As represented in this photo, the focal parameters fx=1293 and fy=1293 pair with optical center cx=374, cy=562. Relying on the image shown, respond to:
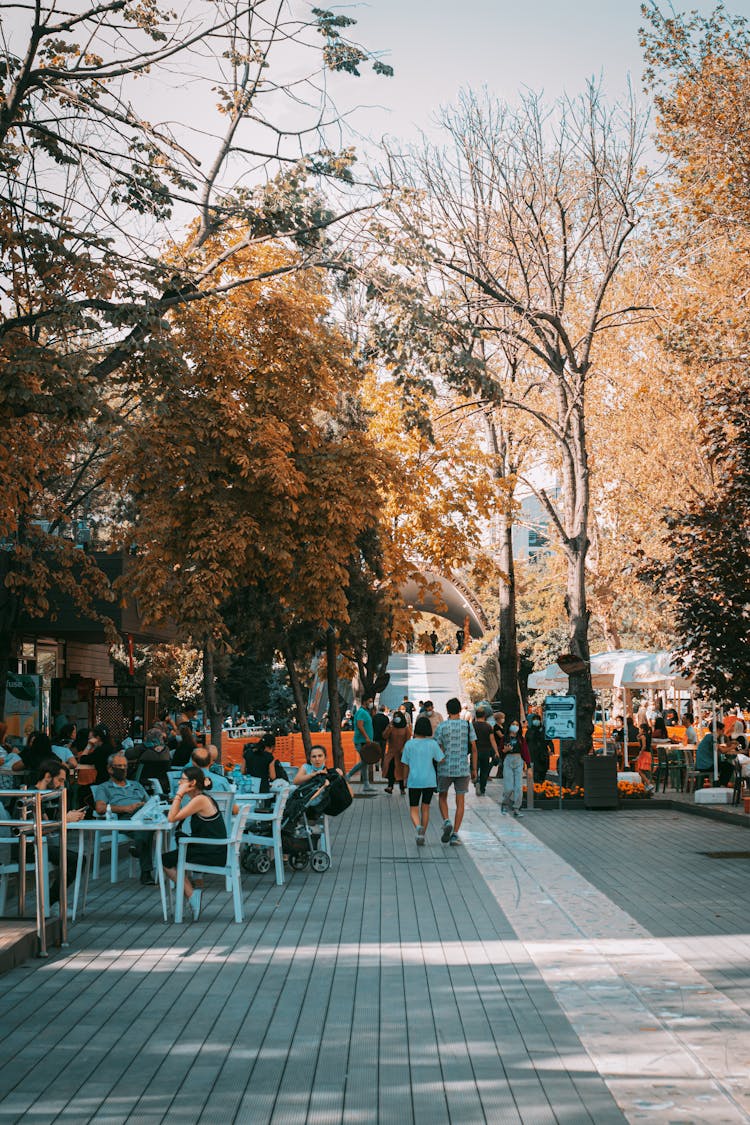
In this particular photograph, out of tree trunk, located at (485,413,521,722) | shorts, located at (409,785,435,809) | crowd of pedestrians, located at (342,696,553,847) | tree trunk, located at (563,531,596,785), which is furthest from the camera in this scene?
tree trunk, located at (485,413,521,722)

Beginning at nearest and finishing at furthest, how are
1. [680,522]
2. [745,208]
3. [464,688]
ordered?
1. [680,522]
2. [745,208]
3. [464,688]

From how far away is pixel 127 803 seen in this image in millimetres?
13672

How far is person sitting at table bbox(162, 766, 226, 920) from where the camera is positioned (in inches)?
443

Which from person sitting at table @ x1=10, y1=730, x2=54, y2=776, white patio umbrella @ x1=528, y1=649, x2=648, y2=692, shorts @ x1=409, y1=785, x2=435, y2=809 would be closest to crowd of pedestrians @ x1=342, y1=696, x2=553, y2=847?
shorts @ x1=409, y1=785, x2=435, y2=809

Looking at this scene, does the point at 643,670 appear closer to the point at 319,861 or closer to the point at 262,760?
the point at 262,760

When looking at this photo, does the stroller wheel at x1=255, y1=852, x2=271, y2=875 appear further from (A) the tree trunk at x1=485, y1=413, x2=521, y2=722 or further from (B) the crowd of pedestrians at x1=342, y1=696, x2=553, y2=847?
(A) the tree trunk at x1=485, y1=413, x2=521, y2=722

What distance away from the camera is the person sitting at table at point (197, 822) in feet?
36.9

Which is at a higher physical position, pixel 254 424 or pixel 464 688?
pixel 254 424

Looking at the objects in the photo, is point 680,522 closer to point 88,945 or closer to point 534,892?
point 534,892

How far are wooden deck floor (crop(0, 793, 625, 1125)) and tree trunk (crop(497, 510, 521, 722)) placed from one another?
2241cm

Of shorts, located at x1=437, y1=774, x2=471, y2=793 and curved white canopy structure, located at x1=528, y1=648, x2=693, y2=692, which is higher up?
curved white canopy structure, located at x1=528, y1=648, x2=693, y2=692

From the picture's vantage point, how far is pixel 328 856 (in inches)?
571

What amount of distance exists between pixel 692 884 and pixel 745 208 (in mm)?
11962

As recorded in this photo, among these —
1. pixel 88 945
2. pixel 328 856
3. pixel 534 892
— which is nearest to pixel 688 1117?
pixel 88 945
